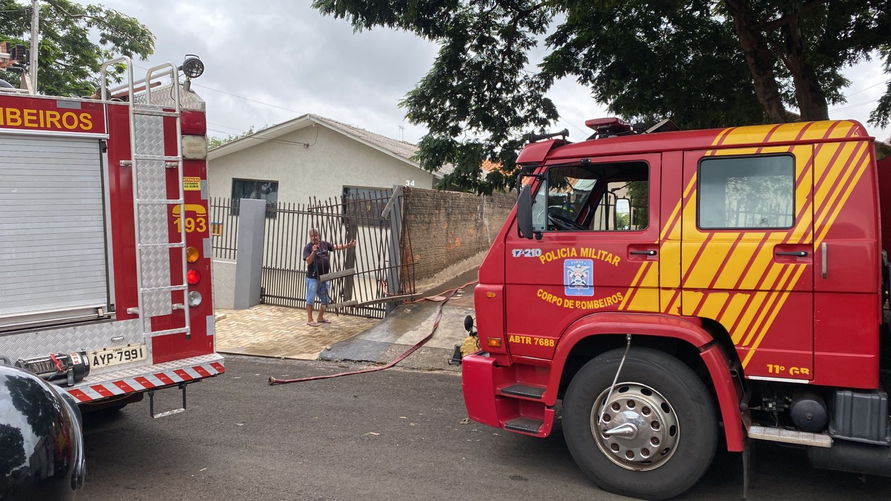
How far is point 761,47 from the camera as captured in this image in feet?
24.7

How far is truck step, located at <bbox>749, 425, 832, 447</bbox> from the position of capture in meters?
3.79

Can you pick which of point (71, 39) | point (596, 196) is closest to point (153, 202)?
point (596, 196)

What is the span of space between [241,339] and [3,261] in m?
6.27

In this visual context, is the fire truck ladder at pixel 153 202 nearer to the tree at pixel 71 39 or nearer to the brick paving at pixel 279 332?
the brick paving at pixel 279 332

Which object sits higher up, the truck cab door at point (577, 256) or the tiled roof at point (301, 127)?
the tiled roof at point (301, 127)

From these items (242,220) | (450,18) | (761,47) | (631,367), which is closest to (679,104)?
(761,47)

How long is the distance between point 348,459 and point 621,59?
645 centimetres

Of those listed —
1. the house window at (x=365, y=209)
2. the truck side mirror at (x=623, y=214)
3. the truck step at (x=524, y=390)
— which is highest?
the house window at (x=365, y=209)

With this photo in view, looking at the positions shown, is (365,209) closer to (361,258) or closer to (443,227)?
(361,258)

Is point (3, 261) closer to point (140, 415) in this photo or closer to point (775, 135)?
point (140, 415)

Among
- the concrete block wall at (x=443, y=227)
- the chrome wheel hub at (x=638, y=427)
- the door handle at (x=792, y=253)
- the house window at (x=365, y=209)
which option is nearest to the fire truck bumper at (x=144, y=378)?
the chrome wheel hub at (x=638, y=427)

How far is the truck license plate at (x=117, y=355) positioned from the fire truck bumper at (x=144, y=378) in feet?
0.23

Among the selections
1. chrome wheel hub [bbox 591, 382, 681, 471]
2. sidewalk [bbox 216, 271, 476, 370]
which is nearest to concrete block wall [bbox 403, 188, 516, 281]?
sidewalk [bbox 216, 271, 476, 370]

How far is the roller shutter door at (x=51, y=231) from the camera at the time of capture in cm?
412
